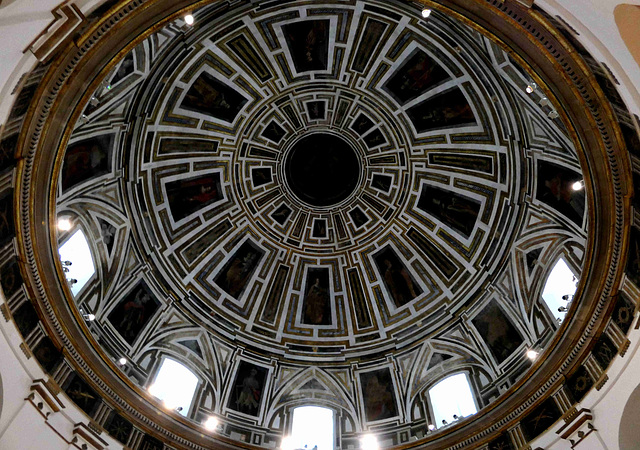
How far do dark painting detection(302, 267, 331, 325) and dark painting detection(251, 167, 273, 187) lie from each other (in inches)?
158

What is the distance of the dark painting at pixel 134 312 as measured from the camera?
16.1m

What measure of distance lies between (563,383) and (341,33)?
12.3 meters

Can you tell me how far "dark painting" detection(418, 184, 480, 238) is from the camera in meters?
19.6

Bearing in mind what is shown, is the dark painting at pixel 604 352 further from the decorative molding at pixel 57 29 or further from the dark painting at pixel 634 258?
the decorative molding at pixel 57 29

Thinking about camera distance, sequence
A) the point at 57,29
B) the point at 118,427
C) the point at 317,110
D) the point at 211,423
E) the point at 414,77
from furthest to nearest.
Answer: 1. the point at 317,110
2. the point at 414,77
3. the point at 211,423
4. the point at 118,427
5. the point at 57,29

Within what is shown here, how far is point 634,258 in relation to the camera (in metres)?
11.4

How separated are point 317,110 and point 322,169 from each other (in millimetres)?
2459

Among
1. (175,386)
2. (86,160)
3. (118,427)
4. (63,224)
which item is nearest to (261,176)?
(86,160)

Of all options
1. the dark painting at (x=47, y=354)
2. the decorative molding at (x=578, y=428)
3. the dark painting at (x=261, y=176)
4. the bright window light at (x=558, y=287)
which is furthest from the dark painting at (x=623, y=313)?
the dark painting at (x=261, y=176)

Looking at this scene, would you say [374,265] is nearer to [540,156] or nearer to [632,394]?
[540,156]

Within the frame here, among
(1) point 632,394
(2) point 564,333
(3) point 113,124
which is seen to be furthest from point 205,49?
(1) point 632,394

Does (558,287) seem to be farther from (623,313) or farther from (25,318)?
(25,318)

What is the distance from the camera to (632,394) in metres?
10.5

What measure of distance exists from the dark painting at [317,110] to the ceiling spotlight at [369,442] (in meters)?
11.8
